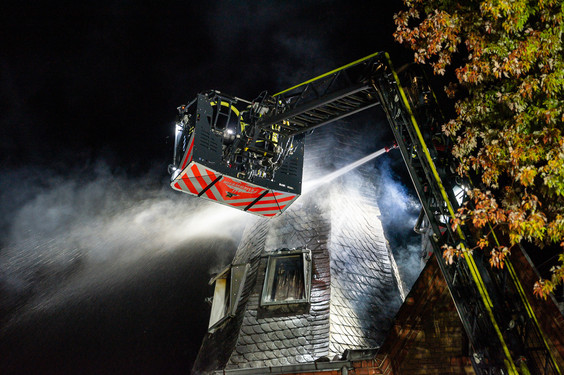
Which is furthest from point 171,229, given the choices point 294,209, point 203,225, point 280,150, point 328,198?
point 280,150

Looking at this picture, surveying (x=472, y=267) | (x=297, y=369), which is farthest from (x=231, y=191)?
(x=472, y=267)

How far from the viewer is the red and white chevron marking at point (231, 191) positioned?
26.4 feet

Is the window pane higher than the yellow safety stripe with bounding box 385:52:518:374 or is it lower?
higher

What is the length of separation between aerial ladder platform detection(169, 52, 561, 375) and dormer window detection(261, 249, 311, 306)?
2583mm

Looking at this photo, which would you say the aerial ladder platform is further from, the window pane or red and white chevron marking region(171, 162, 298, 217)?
the window pane

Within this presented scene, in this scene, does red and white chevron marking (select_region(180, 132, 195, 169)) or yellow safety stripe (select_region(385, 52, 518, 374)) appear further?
red and white chevron marking (select_region(180, 132, 195, 169))

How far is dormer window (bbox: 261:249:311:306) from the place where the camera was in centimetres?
1091

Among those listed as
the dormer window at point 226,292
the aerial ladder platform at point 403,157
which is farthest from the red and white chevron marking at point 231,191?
the dormer window at point 226,292

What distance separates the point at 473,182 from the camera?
6.54 meters

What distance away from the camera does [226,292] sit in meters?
→ 12.2

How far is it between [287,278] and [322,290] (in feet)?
3.54

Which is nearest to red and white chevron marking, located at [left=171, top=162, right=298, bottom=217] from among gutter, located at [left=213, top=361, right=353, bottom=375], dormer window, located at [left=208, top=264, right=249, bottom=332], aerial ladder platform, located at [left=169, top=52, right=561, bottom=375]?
aerial ladder platform, located at [left=169, top=52, right=561, bottom=375]

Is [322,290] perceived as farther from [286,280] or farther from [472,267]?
[472,267]

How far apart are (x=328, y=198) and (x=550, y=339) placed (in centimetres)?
900
